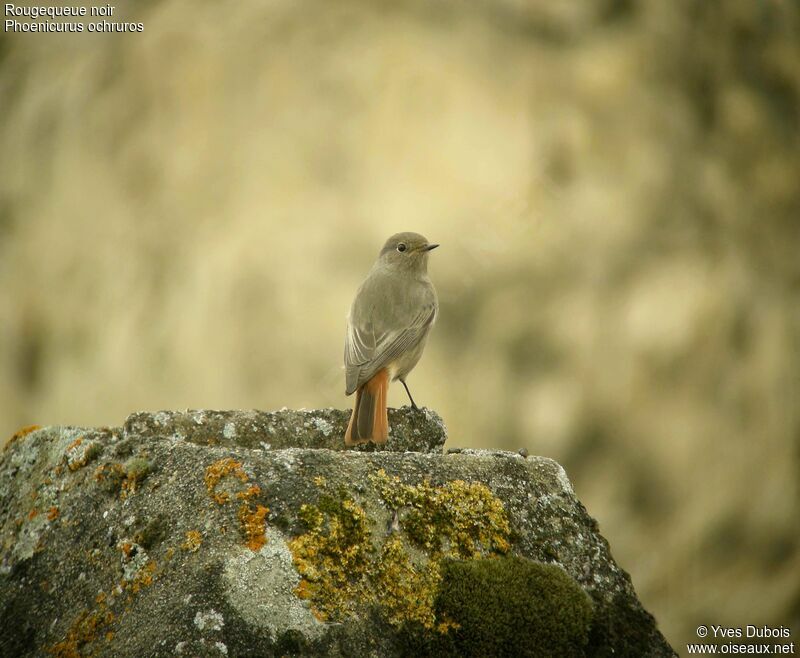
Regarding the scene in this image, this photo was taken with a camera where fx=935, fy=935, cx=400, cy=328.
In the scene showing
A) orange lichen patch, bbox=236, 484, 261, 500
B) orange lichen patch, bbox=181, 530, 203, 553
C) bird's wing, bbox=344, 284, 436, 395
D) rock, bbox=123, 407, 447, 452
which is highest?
bird's wing, bbox=344, 284, 436, 395

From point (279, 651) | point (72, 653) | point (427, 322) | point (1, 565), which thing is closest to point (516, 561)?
point (279, 651)

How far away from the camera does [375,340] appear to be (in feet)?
15.5

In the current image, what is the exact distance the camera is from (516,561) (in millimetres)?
2895

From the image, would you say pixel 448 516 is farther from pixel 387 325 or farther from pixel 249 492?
pixel 387 325

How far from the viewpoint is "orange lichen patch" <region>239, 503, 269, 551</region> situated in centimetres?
266

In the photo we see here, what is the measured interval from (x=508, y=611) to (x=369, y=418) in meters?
1.26

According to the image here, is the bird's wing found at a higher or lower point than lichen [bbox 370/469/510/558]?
higher

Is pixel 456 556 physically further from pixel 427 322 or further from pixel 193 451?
pixel 427 322

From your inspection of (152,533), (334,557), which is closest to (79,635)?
(152,533)

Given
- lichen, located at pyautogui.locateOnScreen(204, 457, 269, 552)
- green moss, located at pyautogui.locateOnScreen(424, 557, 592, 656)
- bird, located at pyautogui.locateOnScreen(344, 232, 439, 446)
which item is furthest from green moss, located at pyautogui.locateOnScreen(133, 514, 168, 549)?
bird, located at pyautogui.locateOnScreen(344, 232, 439, 446)

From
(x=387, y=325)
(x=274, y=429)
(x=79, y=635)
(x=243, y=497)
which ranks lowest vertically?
(x=79, y=635)

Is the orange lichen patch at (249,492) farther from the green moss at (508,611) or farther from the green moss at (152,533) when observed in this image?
the green moss at (508,611)

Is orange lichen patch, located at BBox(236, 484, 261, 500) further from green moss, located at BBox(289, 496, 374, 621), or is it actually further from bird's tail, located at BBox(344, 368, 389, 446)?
bird's tail, located at BBox(344, 368, 389, 446)

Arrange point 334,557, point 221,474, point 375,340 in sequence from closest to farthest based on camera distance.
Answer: point 334,557 → point 221,474 → point 375,340
